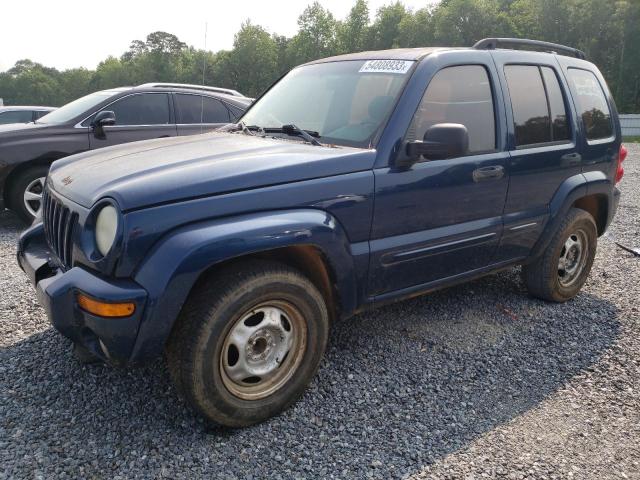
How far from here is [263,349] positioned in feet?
8.77

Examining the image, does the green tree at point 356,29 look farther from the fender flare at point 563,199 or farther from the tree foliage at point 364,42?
the fender flare at point 563,199

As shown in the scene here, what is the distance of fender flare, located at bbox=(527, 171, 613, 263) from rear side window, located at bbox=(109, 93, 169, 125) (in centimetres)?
506

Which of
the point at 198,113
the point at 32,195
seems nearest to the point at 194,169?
the point at 32,195

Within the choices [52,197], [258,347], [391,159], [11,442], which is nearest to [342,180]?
[391,159]

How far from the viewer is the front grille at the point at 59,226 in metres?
2.59

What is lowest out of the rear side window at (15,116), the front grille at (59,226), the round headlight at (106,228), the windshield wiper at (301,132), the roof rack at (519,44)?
the rear side window at (15,116)

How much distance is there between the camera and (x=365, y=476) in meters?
2.35

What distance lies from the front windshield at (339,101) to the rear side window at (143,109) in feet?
11.8

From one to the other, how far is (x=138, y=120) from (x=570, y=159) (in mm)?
5219

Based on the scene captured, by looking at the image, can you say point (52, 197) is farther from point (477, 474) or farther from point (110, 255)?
point (477, 474)

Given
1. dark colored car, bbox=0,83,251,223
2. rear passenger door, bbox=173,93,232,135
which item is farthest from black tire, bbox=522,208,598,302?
Result: rear passenger door, bbox=173,93,232,135

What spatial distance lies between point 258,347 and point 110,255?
0.85 m

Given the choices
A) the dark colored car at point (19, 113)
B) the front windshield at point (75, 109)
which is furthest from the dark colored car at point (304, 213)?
the dark colored car at point (19, 113)

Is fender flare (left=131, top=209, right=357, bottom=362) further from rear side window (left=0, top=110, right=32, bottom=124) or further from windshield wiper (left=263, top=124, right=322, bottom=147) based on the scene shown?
rear side window (left=0, top=110, right=32, bottom=124)
